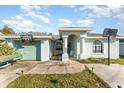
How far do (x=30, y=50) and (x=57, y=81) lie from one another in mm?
9495

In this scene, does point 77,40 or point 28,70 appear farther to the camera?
point 77,40

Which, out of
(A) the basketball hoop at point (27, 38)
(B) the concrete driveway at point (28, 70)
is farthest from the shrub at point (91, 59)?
(A) the basketball hoop at point (27, 38)

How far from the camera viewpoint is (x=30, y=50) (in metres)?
18.2

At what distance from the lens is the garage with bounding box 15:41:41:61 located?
18109 millimetres

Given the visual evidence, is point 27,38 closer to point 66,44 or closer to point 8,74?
point 66,44

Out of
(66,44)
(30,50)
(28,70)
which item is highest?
(66,44)

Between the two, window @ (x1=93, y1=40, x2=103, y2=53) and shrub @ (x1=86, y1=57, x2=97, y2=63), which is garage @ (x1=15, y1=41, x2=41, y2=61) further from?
window @ (x1=93, y1=40, x2=103, y2=53)

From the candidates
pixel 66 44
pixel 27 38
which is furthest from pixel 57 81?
pixel 27 38

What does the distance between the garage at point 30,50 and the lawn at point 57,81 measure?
7749mm

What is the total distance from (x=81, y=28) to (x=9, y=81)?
10.1 meters

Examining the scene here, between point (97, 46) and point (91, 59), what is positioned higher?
point (97, 46)

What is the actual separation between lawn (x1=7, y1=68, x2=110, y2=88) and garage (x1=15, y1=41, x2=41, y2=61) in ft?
25.4
